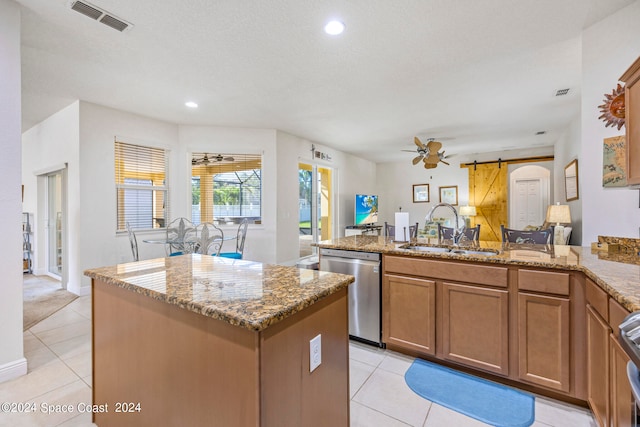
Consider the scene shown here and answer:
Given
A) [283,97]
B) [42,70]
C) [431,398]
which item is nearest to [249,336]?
[431,398]

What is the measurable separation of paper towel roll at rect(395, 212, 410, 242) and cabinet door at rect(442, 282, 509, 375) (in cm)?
76

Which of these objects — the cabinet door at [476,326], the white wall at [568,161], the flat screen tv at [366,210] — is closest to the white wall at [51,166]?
the cabinet door at [476,326]

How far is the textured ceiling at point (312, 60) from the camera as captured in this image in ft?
7.20

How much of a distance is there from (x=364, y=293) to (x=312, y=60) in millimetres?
2335

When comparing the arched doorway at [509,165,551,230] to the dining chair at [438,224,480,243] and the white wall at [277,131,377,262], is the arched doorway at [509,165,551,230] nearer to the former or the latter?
the white wall at [277,131,377,262]

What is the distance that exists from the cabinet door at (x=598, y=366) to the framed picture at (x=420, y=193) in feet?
23.8

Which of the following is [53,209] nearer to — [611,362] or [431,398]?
[431,398]

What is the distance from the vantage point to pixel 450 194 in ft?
27.0

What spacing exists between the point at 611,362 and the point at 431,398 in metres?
1.00

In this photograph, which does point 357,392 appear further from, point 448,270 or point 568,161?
point 568,161

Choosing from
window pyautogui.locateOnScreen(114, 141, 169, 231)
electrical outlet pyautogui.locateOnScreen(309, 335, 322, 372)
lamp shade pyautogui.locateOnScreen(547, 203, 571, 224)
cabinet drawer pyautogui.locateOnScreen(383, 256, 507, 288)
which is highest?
window pyautogui.locateOnScreen(114, 141, 169, 231)

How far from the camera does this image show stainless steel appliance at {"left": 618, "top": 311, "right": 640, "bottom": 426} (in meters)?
0.77

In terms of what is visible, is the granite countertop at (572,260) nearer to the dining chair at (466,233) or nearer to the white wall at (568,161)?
the dining chair at (466,233)

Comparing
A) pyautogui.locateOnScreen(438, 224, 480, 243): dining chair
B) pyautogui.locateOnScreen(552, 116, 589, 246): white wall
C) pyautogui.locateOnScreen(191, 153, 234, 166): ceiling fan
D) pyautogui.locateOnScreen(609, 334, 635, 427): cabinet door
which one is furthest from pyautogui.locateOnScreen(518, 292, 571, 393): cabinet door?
pyautogui.locateOnScreen(191, 153, 234, 166): ceiling fan
